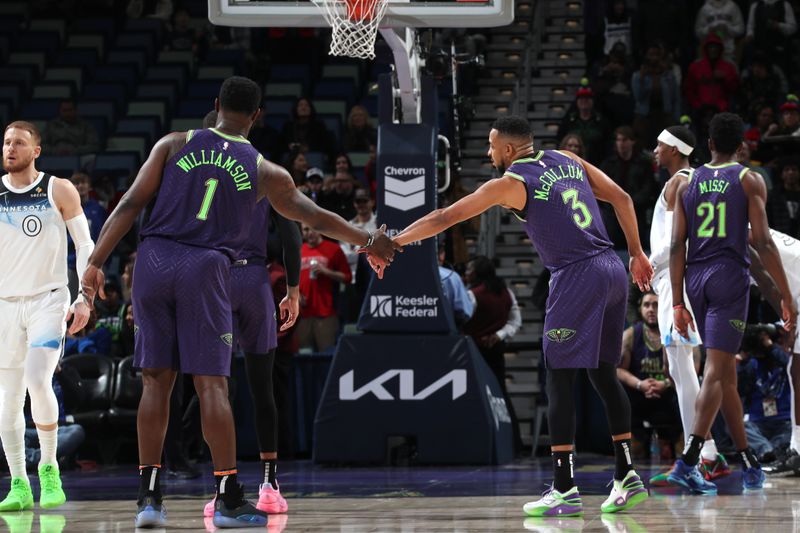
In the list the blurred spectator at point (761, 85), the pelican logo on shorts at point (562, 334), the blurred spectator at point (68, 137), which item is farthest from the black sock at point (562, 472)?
the blurred spectator at point (68, 137)

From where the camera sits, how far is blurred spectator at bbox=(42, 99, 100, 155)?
644 inches

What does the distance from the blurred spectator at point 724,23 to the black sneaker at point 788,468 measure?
9.17 meters

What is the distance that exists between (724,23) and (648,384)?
8.05 m

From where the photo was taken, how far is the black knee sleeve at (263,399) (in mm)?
6953

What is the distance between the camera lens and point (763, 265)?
310 inches

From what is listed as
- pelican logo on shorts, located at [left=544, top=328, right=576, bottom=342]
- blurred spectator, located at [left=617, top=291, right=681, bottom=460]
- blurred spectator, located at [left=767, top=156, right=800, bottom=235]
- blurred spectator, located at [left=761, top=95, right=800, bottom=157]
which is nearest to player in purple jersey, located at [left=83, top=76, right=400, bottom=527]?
pelican logo on shorts, located at [left=544, top=328, right=576, bottom=342]

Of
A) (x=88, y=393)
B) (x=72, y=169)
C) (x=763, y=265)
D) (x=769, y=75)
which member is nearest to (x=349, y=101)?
(x=72, y=169)

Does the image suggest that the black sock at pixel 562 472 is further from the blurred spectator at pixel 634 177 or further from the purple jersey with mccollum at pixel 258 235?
the blurred spectator at pixel 634 177

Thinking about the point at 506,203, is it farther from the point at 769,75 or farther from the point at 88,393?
the point at 769,75

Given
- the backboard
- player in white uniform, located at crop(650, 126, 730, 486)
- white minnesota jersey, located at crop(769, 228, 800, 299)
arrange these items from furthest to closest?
white minnesota jersey, located at crop(769, 228, 800, 299)
the backboard
player in white uniform, located at crop(650, 126, 730, 486)

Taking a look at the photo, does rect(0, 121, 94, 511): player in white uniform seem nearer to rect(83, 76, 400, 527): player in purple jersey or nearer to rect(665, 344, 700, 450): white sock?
rect(83, 76, 400, 527): player in purple jersey

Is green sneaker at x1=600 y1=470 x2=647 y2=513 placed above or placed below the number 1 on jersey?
below

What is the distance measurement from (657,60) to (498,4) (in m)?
7.59

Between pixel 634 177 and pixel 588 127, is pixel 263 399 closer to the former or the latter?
pixel 634 177
